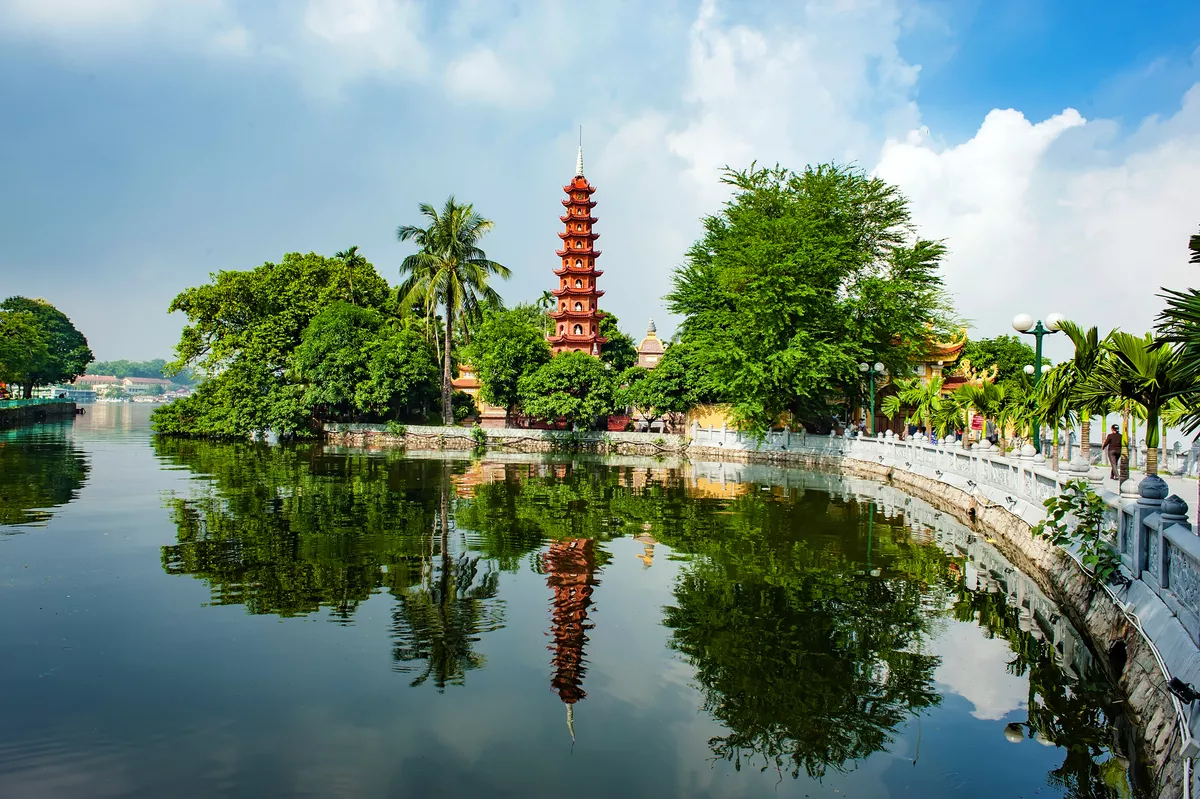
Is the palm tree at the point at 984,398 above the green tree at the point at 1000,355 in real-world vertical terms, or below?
below

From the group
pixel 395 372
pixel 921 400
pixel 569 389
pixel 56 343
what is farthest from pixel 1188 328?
pixel 56 343

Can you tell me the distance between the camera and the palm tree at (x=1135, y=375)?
986cm

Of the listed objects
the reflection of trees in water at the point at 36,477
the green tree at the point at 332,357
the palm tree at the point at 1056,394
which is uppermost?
the green tree at the point at 332,357

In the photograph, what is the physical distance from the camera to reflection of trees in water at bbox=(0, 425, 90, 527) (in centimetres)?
1537

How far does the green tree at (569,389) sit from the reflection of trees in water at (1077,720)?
30.2 m

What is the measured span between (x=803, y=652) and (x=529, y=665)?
8.63 ft

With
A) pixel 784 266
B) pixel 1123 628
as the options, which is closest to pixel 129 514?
pixel 1123 628

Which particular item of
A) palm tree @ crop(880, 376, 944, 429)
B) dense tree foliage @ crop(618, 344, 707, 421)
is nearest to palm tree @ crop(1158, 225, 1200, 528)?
palm tree @ crop(880, 376, 944, 429)

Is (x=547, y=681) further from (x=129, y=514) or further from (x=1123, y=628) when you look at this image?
(x=129, y=514)

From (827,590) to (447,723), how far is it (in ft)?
19.1

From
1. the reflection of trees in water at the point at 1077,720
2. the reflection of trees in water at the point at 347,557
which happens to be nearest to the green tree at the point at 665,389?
the reflection of trees in water at the point at 347,557

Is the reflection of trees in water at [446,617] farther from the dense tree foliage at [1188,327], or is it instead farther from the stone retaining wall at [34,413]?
the stone retaining wall at [34,413]

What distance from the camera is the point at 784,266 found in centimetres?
2880

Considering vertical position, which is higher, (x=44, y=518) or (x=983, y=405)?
(x=983, y=405)
